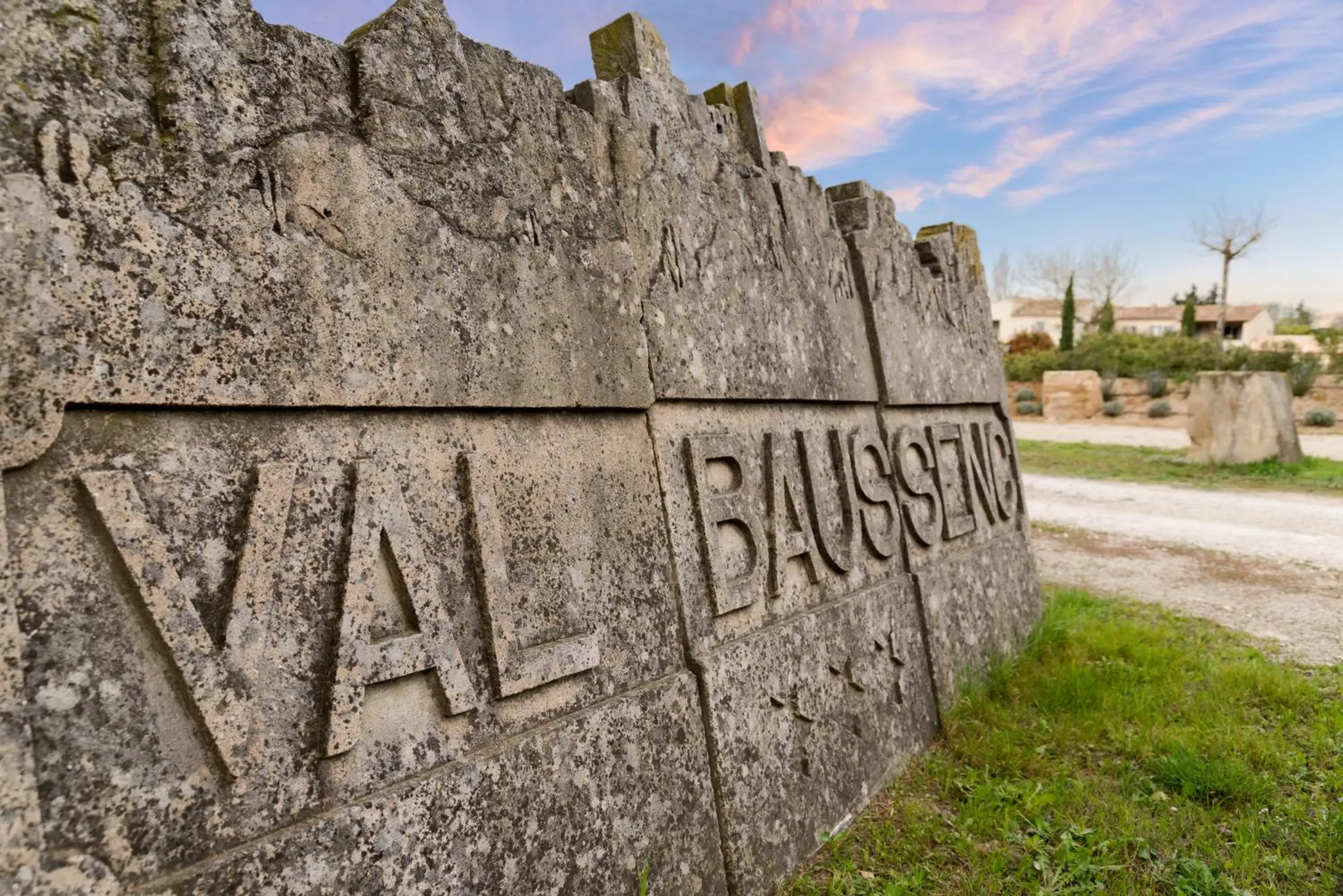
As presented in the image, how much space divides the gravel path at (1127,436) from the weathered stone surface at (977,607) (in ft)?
32.1

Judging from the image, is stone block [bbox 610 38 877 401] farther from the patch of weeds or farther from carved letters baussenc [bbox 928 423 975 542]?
the patch of weeds

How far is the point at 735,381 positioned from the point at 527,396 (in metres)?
0.76

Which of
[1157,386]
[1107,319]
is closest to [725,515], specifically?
[1157,386]

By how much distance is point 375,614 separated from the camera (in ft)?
4.91

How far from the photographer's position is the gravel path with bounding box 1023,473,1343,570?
6.31 meters

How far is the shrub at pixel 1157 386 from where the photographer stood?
18875 mm

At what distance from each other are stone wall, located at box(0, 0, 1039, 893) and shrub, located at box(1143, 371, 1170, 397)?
19258 millimetres

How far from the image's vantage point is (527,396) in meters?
1.79

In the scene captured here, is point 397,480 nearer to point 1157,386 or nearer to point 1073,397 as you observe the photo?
point 1073,397

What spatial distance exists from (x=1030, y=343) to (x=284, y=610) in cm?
3085

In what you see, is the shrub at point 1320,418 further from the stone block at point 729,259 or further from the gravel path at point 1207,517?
the stone block at point 729,259

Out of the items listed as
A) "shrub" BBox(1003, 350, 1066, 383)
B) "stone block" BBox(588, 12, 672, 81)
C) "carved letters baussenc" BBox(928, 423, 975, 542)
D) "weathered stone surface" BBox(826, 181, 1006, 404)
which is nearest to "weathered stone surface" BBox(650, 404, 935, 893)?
"weathered stone surface" BBox(826, 181, 1006, 404)

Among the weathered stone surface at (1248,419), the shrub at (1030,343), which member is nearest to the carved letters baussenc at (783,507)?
the weathered stone surface at (1248,419)

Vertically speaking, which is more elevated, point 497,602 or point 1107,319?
point 1107,319
